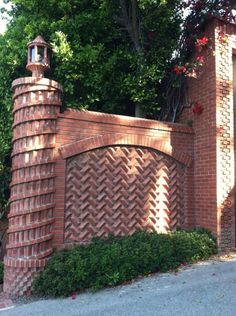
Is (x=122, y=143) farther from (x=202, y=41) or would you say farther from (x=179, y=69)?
(x=202, y=41)

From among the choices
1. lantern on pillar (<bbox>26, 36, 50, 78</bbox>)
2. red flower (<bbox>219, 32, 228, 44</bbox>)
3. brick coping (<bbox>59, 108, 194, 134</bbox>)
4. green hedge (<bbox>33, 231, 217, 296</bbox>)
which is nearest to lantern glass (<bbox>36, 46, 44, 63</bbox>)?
lantern on pillar (<bbox>26, 36, 50, 78</bbox>)

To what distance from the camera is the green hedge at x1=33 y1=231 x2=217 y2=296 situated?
5.11 metres

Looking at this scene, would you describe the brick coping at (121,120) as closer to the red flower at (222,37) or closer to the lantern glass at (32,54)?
the lantern glass at (32,54)

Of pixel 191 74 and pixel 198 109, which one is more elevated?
pixel 191 74

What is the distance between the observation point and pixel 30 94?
5703 mm

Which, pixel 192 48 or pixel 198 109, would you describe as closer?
pixel 198 109

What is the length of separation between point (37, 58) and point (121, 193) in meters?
2.77

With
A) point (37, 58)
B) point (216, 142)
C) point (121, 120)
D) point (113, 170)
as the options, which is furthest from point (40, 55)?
point (216, 142)

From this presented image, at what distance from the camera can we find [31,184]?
5527 millimetres

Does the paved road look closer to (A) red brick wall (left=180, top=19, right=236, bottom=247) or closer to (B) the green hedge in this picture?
(B) the green hedge

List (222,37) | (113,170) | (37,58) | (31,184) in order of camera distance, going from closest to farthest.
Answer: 1. (31,184)
2. (37,58)
3. (113,170)
4. (222,37)

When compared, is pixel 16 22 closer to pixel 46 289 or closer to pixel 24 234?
pixel 24 234

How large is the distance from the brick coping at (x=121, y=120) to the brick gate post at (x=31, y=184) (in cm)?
39

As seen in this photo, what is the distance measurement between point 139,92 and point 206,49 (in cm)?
164
